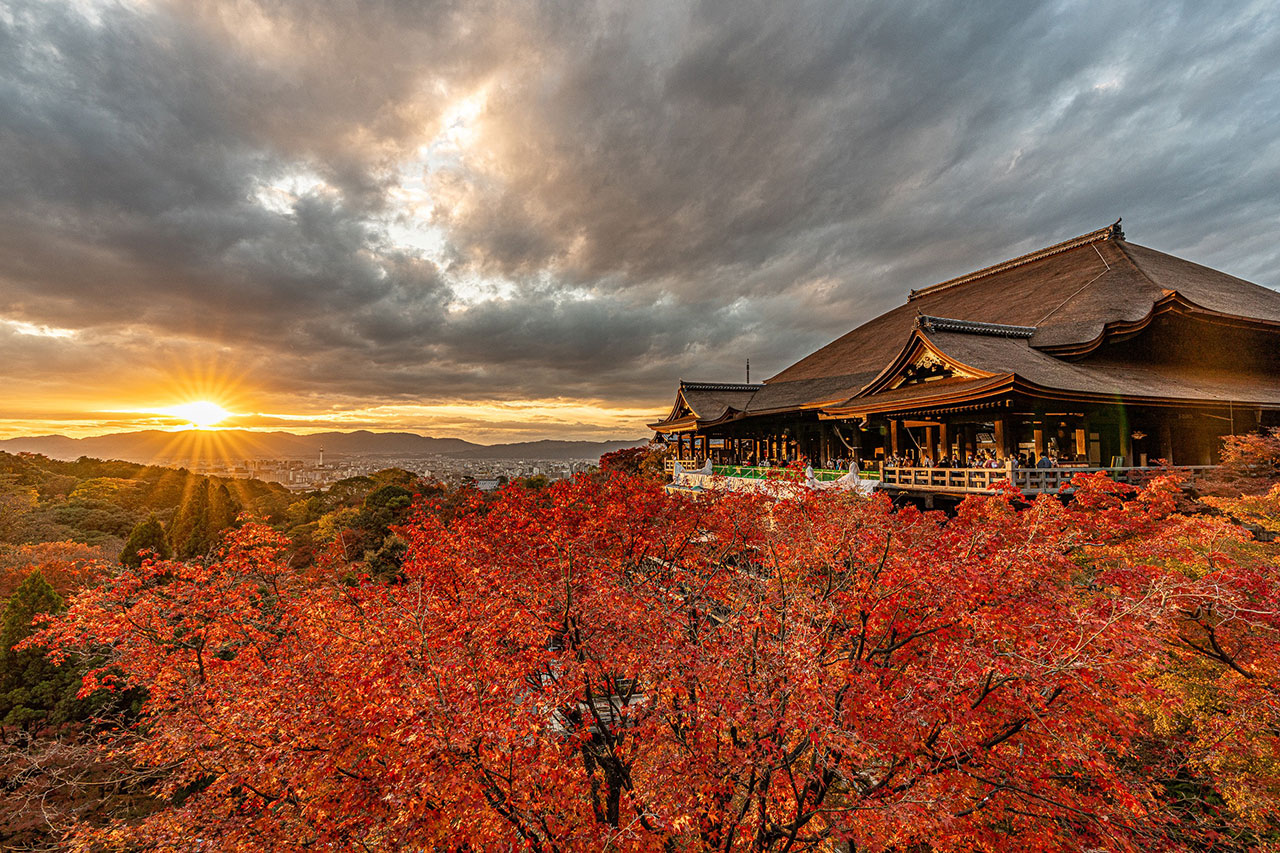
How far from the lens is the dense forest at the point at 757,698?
617cm

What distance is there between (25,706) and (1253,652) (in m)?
31.7

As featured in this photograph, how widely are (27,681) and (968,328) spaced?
37.6m

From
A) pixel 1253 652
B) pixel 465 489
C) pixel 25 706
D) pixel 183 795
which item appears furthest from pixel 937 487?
pixel 25 706

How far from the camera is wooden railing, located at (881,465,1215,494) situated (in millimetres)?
15461

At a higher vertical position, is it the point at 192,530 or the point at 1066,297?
the point at 1066,297

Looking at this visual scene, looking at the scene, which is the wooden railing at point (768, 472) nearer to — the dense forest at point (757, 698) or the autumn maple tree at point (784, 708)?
the dense forest at point (757, 698)

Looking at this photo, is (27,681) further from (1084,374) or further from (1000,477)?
(1084,374)

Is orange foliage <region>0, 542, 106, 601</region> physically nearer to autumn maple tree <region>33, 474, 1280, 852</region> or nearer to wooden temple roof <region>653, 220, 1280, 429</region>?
autumn maple tree <region>33, 474, 1280, 852</region>

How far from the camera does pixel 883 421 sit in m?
25.6

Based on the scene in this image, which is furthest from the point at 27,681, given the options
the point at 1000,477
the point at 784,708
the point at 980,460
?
the point at 980,460

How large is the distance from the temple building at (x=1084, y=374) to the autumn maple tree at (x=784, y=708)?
7.45 m

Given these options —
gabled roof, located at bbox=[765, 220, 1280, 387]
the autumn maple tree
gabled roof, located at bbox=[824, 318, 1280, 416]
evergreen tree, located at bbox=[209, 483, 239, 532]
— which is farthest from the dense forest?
→ evergreen tree, located at bbox=[209, 483, 239, 532]

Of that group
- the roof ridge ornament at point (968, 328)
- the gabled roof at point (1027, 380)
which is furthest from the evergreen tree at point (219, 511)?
the roof ridge ornament at point (968, 328)

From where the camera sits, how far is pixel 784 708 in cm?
604
